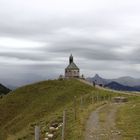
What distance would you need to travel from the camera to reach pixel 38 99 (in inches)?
5002

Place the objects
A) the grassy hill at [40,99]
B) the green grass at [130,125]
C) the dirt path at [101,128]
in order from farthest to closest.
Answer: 1. the grassy hill at [40,99]
2. the green grass at [130,125]
3. the dirt path at [101,128]

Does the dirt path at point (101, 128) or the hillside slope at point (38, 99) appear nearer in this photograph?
the dirt path at point (101, 128)

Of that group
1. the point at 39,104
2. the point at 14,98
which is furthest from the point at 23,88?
the point at 39,104

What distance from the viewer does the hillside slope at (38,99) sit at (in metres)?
109

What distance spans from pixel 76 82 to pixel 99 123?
97388 mm

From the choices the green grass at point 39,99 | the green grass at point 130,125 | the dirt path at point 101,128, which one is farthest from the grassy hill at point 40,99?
the green grass at point 130,125

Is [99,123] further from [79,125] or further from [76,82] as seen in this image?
[76,82]

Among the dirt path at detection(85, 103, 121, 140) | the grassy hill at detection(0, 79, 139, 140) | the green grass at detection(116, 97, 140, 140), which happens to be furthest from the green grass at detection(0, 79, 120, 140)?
the green grass at detection(116, 97, 140, 140)

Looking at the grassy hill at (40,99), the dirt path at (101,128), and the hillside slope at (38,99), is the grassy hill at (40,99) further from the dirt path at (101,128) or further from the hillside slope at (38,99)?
the dirt path at (101,128)

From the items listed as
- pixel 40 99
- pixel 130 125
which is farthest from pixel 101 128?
pixel 40 99

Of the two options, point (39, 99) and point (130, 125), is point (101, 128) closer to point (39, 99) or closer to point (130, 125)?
point (130, 125)

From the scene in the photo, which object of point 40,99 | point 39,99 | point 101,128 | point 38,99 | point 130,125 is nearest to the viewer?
point 101,128

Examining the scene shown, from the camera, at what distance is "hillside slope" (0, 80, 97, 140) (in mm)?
109062

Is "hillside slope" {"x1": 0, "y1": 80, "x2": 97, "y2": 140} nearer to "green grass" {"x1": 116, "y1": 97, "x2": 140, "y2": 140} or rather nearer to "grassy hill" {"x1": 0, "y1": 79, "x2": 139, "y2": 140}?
"grassy hill" {"x1": 0, "y1": 79, "x2": 139, "y2": 140}
